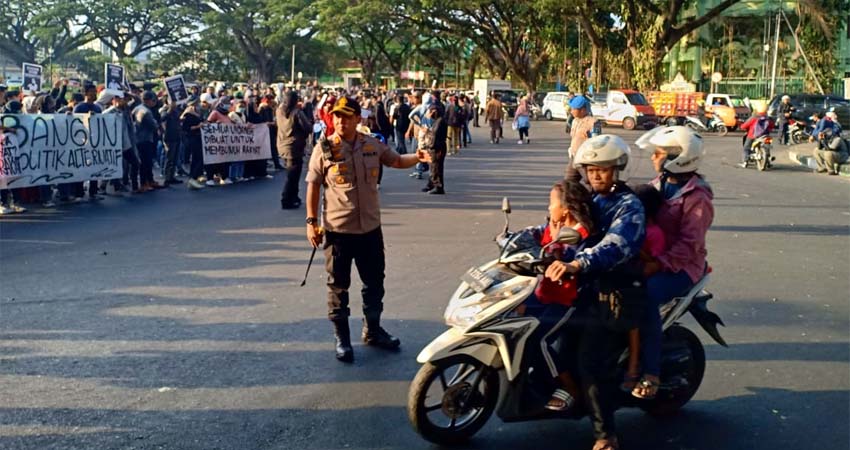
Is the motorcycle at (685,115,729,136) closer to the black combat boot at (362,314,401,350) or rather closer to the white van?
the white van

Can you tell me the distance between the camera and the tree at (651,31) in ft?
137

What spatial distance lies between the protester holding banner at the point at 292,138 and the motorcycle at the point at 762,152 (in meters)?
11.7

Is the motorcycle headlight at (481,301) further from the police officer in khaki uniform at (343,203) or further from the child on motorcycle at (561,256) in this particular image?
the police officer in khaki uniform at (343,203)

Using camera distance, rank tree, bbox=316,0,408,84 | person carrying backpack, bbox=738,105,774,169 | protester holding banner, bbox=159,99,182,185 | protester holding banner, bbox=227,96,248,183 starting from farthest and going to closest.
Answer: tree, bbox=316,0,408,84
person carrying backpack, bbox=738,105,774,169
protester holding banner, bbox=227,96,248,183
protester holding banner, bbox=159,99,182,185

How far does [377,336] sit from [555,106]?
41.3 metres

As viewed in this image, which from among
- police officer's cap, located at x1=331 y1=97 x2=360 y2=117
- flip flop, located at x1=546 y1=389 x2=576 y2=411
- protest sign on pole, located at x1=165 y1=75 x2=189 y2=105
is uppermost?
protest sign on pole, located at x1=165 y1=75 x2=189 y2=105

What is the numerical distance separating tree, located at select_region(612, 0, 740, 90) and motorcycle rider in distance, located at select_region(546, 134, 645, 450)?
3899 centimetres

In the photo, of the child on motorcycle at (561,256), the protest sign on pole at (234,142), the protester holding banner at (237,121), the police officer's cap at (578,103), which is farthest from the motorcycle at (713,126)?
the child on motorcycle at (561,256)

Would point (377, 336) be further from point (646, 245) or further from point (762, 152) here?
point (762, 152)

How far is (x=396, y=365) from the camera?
227 inches

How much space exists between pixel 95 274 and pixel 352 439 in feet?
15.4

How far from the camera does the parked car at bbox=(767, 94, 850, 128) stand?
113 feet

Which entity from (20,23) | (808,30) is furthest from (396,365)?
(20,23)

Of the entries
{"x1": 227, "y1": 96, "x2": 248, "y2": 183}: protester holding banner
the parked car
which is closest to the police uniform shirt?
{"x1": 227, "y1": 96, "x2": 248, "y2": 183}: protester holding banner
